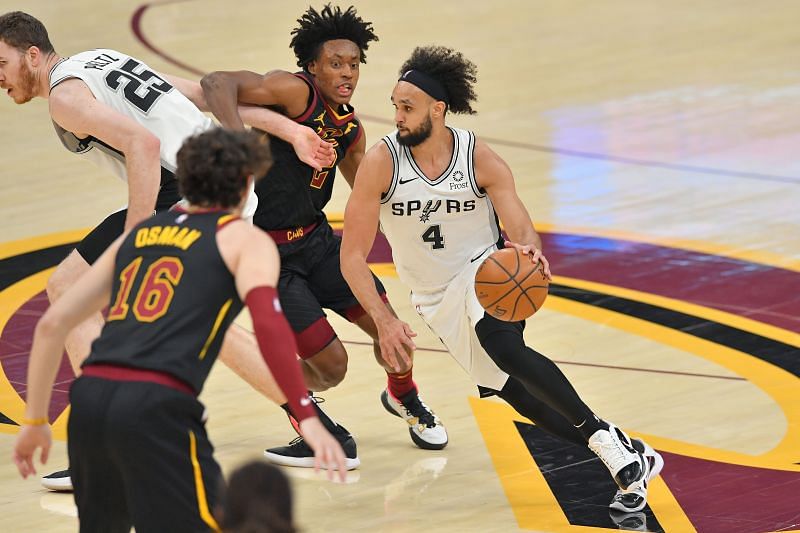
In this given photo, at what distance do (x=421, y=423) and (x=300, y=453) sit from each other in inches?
23.1

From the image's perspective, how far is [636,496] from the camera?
6.06 metres

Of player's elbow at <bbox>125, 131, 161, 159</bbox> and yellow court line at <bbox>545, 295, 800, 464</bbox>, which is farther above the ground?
player's elbow at <bbox>125, 131, 161, 159</bbox>

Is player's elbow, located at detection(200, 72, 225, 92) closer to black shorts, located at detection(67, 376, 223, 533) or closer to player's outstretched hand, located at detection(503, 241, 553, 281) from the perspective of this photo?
player's outstretched hand, located at detection(503, 241, 553, 281)

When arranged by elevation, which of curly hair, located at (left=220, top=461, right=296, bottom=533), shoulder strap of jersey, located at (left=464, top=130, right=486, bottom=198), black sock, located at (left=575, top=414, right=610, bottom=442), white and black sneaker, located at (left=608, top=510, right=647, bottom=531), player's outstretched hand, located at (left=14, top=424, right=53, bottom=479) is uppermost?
shoulder strap of jersey, located at (left=464, top=130, right=486, bottom=198)

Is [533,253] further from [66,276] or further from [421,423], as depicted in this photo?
[66,276]

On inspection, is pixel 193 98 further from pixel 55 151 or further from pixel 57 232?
pixel 55 151

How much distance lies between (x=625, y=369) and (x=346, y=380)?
146 cm

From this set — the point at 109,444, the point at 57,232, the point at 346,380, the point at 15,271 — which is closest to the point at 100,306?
the point at 109,444

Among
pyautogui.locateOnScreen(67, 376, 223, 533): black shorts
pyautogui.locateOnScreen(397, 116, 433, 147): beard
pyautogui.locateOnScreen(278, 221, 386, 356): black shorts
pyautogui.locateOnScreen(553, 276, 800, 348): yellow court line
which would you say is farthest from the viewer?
pyautogui.locateOnScreen(553, 276, 800, 348): yellow court line

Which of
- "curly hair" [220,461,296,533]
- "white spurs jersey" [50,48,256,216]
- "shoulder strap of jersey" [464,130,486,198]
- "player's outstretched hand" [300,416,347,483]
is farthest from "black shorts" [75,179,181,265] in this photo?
"curly hair" [220,461,296,533]

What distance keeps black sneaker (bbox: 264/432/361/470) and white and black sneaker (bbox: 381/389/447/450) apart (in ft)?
1.08

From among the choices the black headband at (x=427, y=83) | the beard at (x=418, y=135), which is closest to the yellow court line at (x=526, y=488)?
the beard at (x=418, y=135)

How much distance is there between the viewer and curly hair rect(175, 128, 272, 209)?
14.2 feet

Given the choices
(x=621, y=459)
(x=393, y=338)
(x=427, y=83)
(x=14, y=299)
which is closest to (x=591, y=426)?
(x=621, y=459)
